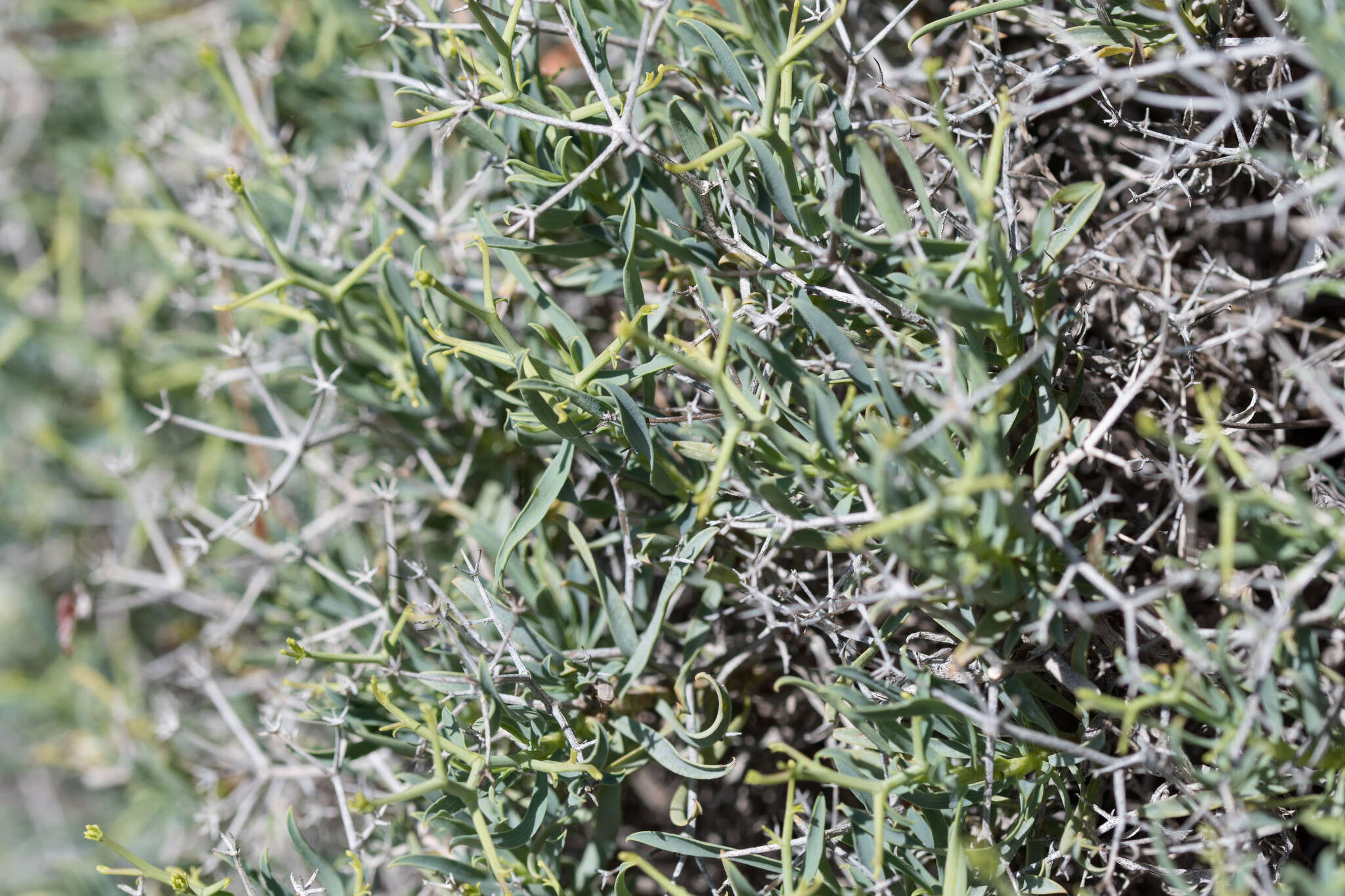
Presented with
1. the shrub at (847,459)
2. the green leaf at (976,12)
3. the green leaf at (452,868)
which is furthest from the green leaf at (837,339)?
the green leaf at (452,868)

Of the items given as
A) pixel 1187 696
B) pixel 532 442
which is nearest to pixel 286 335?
pixel 532 442

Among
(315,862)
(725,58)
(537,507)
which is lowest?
(315,862)

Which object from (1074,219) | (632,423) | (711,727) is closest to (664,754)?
(711,727)

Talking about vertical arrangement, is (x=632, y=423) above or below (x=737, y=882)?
above

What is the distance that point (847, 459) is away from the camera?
29cm

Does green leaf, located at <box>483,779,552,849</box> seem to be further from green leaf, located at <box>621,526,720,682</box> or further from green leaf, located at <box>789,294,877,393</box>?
green leaf, located at <box>789,294,877,393</box>

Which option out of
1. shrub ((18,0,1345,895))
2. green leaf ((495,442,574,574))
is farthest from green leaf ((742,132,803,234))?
green leaf ((495,442,574,574))

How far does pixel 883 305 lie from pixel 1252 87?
164 mm

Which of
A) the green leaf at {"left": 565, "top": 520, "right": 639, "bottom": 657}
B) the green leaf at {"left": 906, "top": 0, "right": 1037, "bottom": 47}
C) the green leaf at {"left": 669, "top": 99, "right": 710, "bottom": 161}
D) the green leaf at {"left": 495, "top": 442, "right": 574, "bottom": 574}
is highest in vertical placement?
the green leaf at {"left": 906, "top": 0, "right": 1037, "bottom": 47}

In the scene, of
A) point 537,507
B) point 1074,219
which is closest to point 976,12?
point 1074,219

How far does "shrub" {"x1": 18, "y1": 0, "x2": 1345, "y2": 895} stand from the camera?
261mm

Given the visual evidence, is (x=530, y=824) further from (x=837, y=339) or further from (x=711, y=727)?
(x=837, y=339)

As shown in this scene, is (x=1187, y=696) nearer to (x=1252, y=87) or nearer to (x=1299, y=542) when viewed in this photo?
(x=1299, y=542)

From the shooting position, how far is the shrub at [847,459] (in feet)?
0.86
